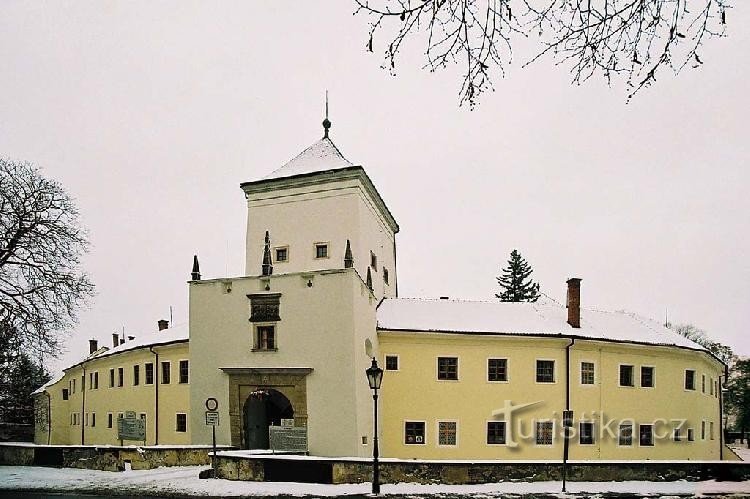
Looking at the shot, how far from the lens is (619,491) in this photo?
18.9 m

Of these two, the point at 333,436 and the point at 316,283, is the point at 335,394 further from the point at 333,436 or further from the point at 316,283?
the point at 316,283

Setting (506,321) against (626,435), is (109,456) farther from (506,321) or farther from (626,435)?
(626,435)

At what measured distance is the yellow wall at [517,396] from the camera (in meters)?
29.3

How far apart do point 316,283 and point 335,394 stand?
4.23 meters

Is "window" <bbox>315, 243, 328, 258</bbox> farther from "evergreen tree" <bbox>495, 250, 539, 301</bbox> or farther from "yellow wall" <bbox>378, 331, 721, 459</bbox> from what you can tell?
"evergreen tree" <bbox>495, 250, 539, 301</bbox>

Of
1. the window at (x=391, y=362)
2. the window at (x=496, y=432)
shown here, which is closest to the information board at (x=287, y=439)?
the window at (x=391, y=362)

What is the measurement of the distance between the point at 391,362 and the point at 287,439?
5.76m

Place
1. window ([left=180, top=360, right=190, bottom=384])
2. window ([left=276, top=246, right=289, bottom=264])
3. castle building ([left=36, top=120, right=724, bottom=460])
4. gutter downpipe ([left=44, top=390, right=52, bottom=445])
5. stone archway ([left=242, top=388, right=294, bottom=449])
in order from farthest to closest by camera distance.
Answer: gutter downpipe ([left=44, top=390, right=52, bottom=445]) < window ([left=180, top=360, right=190, bottom=384]) < window ([left=276, top=246, right=289, bottom=264]) < stone archway ([left=242, top=388, right=294, bottom=449]) < castle building ([left=36, top=120, right=724, bottom=460])

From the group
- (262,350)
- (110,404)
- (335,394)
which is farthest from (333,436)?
(110,404)

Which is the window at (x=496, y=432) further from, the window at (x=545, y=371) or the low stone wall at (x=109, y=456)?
the low stone wall at (x=109, y=456)

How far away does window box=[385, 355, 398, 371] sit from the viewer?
29.8m

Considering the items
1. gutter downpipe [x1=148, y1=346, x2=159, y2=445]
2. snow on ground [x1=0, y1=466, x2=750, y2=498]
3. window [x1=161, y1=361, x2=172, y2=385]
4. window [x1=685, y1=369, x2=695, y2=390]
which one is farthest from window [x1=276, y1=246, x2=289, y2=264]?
window [x1=685, y1=369, x2=695, y2=390]

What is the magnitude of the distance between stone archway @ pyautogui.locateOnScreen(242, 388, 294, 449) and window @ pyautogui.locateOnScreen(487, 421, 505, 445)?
794cm

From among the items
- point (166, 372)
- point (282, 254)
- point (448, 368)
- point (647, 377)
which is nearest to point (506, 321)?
point (448, 368)
